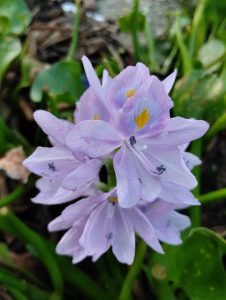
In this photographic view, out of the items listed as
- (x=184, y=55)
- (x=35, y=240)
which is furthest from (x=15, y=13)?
(x=35, y=240)

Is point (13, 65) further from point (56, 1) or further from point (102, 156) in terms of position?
point (102, 156)

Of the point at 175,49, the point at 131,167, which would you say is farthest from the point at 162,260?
the point at 175,49

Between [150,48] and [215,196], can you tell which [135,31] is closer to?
[150,48]

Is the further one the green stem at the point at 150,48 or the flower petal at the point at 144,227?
the green stem at the point at 150,48

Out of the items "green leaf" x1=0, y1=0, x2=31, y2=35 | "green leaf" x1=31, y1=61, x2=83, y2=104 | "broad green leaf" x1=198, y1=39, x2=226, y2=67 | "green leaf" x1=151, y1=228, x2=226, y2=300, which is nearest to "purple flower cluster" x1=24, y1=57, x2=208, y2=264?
"green leaf" x1=151, y1=228, x2=226, y2=300

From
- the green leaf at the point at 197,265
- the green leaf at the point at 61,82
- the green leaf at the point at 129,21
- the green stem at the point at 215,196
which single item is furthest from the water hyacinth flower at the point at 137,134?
the green leaf at the point at 129,21

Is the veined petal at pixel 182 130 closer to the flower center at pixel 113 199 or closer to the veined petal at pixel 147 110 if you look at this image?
the veined petal at pixel 147 110

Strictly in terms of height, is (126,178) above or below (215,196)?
above
